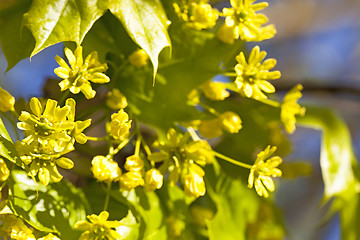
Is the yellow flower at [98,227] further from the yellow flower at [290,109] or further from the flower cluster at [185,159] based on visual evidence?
the yellow flower at [290,109]

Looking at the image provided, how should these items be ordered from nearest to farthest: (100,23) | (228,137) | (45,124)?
(45,124)
(100,23)
(228,137)

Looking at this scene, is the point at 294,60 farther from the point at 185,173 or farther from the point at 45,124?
the point at 45,124

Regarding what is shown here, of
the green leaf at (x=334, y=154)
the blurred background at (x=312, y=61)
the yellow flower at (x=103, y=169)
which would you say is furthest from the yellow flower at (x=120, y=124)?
the blurred background at (x=312, y=61)

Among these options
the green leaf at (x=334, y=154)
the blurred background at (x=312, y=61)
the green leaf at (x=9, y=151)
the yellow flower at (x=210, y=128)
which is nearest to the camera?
the green leaf at (x=9, y=151)

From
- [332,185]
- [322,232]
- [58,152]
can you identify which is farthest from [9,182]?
[322,232]

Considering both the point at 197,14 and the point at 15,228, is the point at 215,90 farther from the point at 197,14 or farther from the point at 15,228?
the point at 15,228

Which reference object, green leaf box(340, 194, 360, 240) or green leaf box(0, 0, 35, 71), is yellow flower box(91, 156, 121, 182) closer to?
green leaf box(0, 0, 35, 71)

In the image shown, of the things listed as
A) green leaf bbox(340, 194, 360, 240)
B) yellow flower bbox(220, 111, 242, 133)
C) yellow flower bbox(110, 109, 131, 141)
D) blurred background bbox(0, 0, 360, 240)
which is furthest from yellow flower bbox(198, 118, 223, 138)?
blurred background bbox(0, 0, 360, 240)
